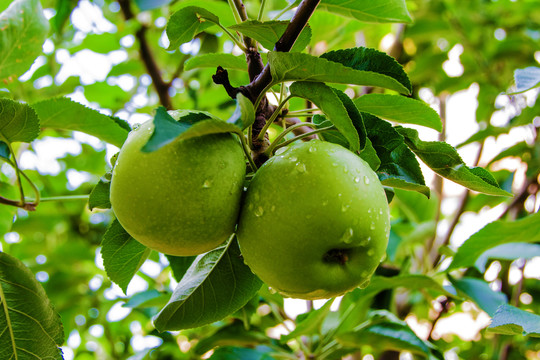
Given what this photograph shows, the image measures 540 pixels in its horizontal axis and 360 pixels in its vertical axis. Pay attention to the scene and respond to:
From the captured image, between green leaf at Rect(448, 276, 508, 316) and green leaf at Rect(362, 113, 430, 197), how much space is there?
614 mm

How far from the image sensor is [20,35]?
1174 mm

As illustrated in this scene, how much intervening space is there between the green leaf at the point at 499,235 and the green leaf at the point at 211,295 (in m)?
0.69

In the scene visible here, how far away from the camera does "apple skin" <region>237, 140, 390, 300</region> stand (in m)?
0.66

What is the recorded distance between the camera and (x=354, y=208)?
26.3 inches

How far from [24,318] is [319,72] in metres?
0.78

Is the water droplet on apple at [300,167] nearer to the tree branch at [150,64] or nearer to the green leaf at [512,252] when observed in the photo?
the green leaf at [512,252]

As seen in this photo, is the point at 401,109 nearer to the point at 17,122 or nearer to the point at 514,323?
the point at 514,323

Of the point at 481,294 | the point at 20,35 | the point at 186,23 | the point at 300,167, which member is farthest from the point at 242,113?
the point at 481,294

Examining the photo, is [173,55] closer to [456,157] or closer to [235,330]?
[235,330]

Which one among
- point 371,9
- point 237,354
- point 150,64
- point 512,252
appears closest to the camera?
point 371,9

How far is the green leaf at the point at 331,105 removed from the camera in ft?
2.26

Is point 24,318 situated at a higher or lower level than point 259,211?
lower

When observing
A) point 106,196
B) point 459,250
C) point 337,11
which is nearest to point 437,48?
point 459,250

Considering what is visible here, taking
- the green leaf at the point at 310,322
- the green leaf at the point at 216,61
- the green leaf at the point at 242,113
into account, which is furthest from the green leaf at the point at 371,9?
the green leaf at the point at 310,322
